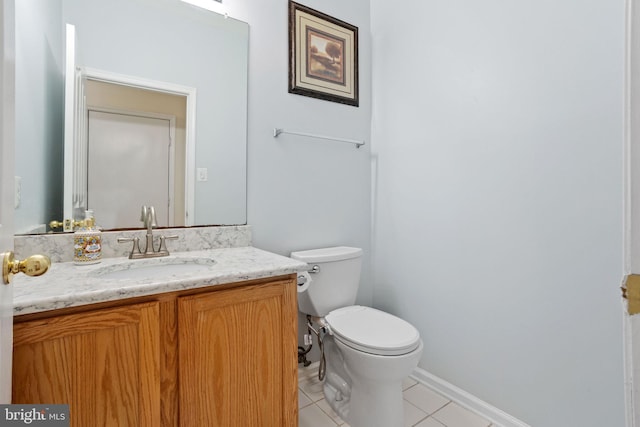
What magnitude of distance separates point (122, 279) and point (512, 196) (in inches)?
60.8

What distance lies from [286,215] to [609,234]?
1.35 metres

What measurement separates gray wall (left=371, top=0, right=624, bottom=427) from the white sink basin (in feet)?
3.82

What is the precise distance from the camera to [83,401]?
0.76 metres

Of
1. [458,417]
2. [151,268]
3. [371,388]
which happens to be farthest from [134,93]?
[458,417]

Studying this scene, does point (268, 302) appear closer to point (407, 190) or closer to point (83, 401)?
point (83, 401)

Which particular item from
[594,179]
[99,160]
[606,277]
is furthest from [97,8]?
[606,277]

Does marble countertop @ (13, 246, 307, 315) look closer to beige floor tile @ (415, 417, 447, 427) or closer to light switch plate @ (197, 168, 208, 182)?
light switch plate @ (197, 168, 208, 182)

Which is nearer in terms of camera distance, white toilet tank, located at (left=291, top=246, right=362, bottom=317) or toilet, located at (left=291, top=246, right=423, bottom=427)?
toilet, located at (left=291, top=246, right=423, bottom=427)

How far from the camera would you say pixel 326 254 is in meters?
1.59

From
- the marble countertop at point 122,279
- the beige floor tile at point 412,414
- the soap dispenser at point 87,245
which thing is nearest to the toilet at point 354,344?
the beige floor tile at point 412,414

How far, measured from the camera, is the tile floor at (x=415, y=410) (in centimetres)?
139

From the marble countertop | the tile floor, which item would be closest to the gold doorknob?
the marble countertop

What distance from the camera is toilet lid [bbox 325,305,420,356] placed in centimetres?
119

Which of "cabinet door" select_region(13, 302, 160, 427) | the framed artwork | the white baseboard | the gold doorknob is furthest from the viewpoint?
the framed artwork
